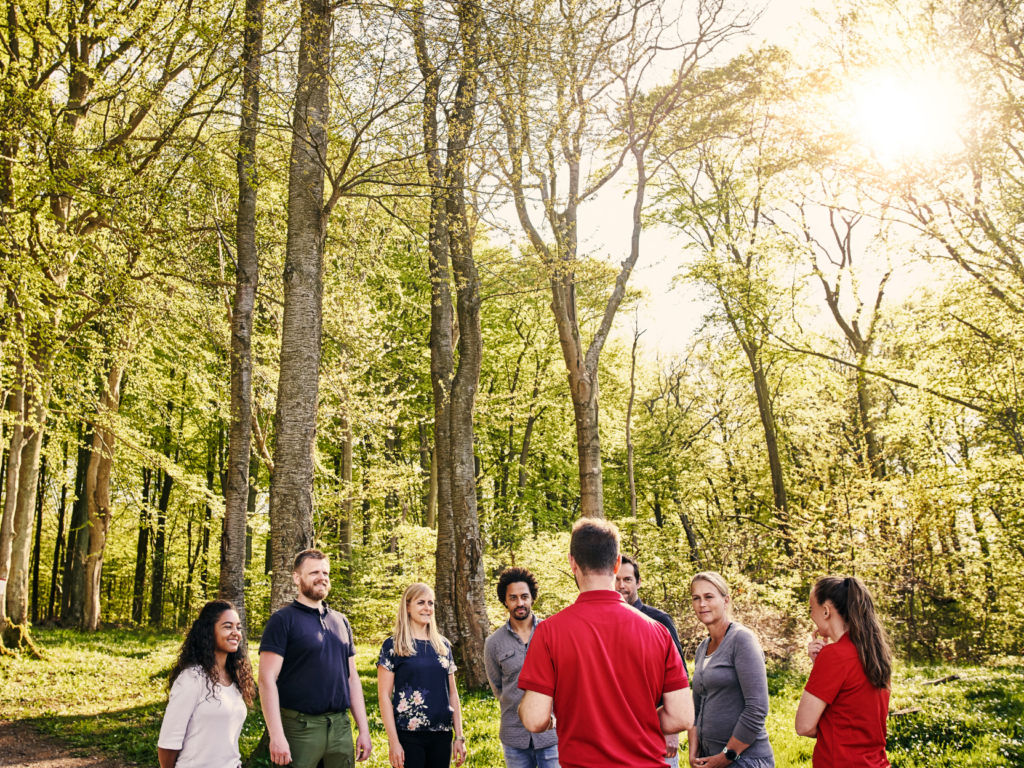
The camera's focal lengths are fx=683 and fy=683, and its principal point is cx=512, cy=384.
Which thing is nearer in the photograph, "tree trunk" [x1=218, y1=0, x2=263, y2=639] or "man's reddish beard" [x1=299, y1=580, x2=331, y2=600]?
"man's reddish beard" [x1=299, y1=580, x2=331, y2=600]

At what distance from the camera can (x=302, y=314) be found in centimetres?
718

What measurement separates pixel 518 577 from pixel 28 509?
14036 millimetres

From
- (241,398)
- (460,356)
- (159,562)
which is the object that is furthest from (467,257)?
(159,562)

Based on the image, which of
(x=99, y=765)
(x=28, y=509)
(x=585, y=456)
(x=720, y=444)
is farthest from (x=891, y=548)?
(x=28, y=509)

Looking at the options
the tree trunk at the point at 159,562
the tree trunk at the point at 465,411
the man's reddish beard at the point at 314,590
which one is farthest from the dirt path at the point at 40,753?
the tree trunk at the point at 159,562

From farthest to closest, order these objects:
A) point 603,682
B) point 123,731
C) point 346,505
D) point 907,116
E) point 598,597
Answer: point 346,505
point 907,116
point 123,731
point 598,597
point 603,682

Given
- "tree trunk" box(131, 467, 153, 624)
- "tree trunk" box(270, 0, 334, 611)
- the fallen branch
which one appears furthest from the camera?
"tree trunk" box(131, 467, 153, 624)

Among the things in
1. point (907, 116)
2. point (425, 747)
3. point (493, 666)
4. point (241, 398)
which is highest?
point (907, 116)

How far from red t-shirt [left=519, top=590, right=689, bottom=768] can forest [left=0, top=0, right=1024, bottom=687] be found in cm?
446

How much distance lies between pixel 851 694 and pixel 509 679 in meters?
2.22

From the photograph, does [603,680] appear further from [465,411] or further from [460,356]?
[460,356]

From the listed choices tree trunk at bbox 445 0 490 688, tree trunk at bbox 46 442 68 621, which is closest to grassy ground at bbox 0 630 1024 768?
tree trunk at bbox 445 0 490 688

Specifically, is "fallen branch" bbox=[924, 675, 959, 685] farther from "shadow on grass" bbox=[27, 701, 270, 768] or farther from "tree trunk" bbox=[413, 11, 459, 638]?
"shadow on grass" bbox=[27, 701, 270, 768]

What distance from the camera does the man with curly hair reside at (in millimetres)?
4379
